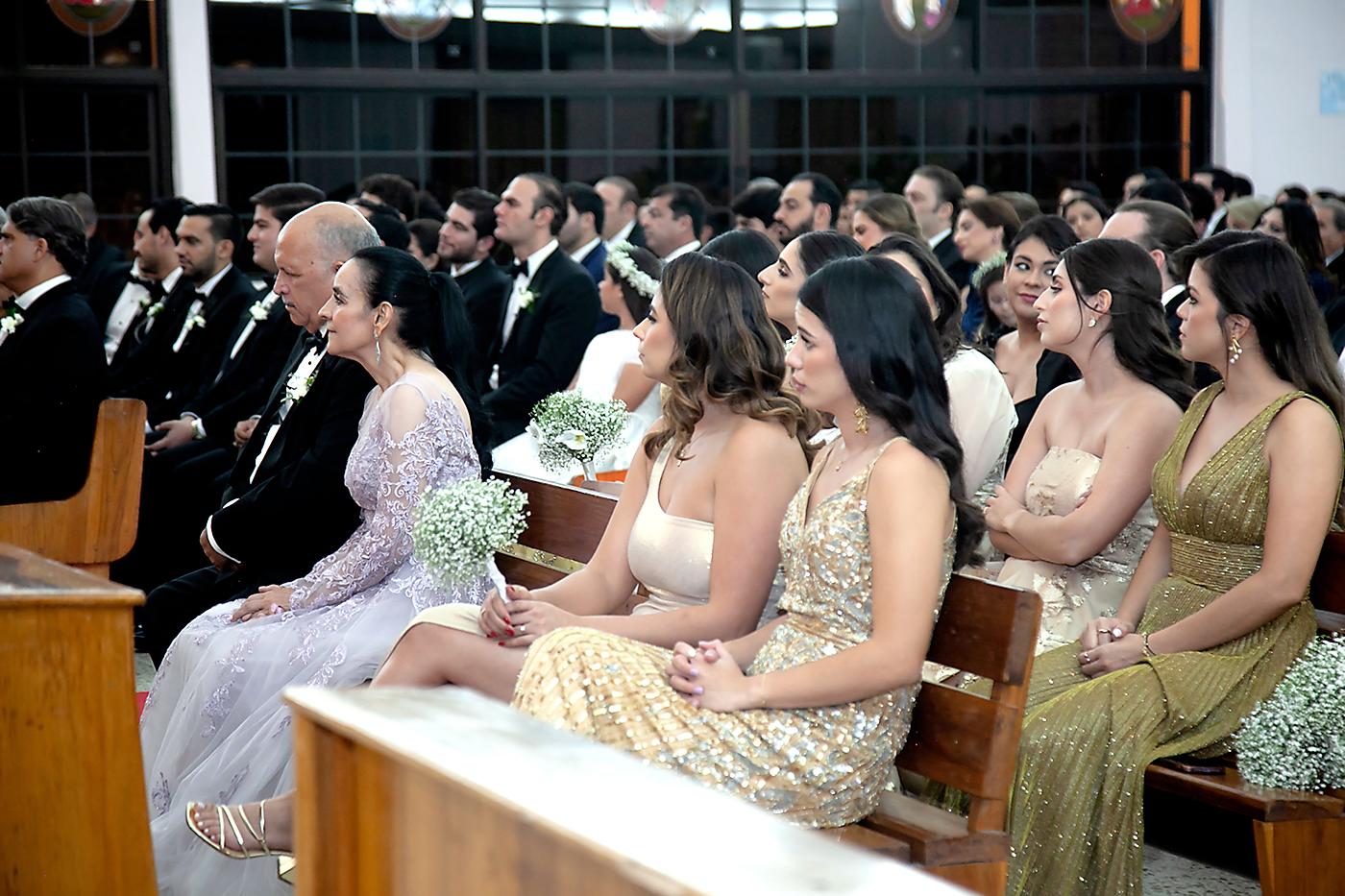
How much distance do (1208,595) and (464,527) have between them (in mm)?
1542

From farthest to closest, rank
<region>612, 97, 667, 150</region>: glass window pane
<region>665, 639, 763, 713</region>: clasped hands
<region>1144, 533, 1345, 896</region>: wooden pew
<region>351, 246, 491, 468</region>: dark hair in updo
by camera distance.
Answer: <region>612, 97, 667, 150</region>: glass window pane
<region>351, 246, 491, 468</region>: dark hair in updo
<region>1144, 533, 1345, 896</region>: wooden pew
<region>665, 639, 763, 713</region>: clasped hands

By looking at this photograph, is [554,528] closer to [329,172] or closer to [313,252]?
[313,252]

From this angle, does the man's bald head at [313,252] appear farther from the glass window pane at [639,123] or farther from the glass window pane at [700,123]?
the glass window pane at [700,123]

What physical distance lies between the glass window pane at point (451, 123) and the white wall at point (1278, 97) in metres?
6.25

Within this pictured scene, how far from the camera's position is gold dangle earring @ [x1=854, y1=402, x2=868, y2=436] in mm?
2781

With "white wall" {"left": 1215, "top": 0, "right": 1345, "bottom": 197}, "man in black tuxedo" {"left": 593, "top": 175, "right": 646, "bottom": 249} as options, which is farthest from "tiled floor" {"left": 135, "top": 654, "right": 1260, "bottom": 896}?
"white wall" {"left": 1215, "top": 0, "right": 1345, "bottom": 197}

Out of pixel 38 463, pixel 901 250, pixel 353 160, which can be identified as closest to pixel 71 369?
pixel 38 463

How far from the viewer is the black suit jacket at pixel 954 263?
7.95 meters

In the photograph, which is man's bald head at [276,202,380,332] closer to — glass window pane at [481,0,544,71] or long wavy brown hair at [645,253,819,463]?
long wavy brown hair at [645,253,819,463]

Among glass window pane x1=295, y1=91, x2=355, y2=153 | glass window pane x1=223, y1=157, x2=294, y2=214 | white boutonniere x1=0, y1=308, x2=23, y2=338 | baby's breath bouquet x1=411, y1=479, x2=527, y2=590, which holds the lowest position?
baby's breath bouquet x1=411, y1=479, x2=527, y2=590

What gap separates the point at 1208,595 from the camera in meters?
3.34

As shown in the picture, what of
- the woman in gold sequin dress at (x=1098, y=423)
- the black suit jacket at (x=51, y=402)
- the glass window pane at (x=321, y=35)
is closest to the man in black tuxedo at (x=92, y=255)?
the glass window pane at (x=321, y=35)

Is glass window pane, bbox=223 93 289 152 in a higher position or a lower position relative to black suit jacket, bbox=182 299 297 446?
higher

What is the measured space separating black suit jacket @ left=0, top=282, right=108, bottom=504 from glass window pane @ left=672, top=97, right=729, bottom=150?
25.6 ft
